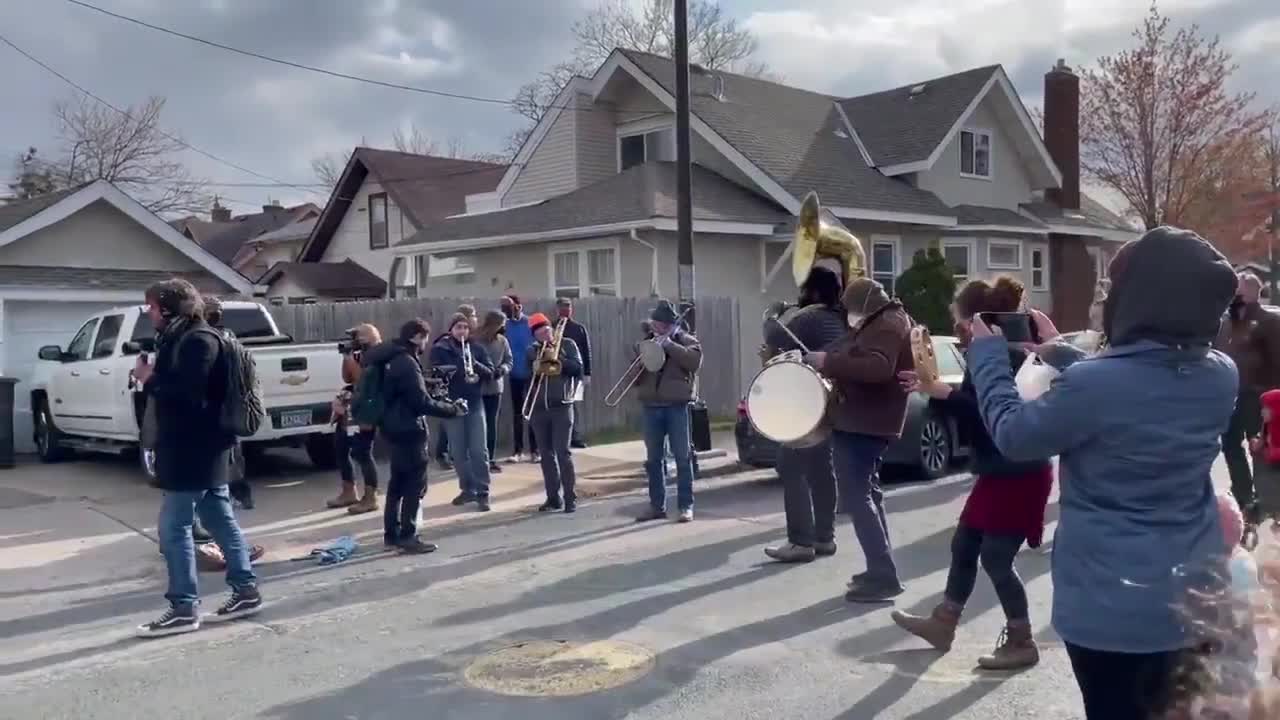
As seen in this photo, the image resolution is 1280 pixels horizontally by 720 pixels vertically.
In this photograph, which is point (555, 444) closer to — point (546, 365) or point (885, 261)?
point (546, 365)

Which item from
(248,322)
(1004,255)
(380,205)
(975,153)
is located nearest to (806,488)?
(248,322)

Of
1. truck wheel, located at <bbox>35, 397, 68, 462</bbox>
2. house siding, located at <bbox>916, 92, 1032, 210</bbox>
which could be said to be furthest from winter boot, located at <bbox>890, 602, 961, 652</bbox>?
house siding, located at <bbox>916, 92, 1032, 210</bbox>

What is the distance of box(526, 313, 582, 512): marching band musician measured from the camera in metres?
9.82

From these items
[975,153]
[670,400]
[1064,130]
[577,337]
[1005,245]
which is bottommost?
[670,400]

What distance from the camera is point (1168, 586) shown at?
2.89m

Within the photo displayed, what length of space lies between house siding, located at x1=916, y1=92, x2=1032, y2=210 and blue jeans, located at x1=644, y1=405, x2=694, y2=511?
622 inches

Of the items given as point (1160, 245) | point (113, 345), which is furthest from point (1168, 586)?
point (113, 345)

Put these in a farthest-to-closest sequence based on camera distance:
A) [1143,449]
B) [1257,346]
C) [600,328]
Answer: [600,328], [1257,346], [1143,449]

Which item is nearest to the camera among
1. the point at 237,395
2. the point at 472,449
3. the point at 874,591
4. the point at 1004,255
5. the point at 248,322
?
the point at 237,395

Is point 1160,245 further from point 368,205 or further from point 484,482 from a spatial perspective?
point 368,205

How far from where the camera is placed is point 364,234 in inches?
1331

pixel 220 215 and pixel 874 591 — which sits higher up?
pixel 220 215

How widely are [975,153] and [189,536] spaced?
2201 centimetres

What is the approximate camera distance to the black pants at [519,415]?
45.0 ft
